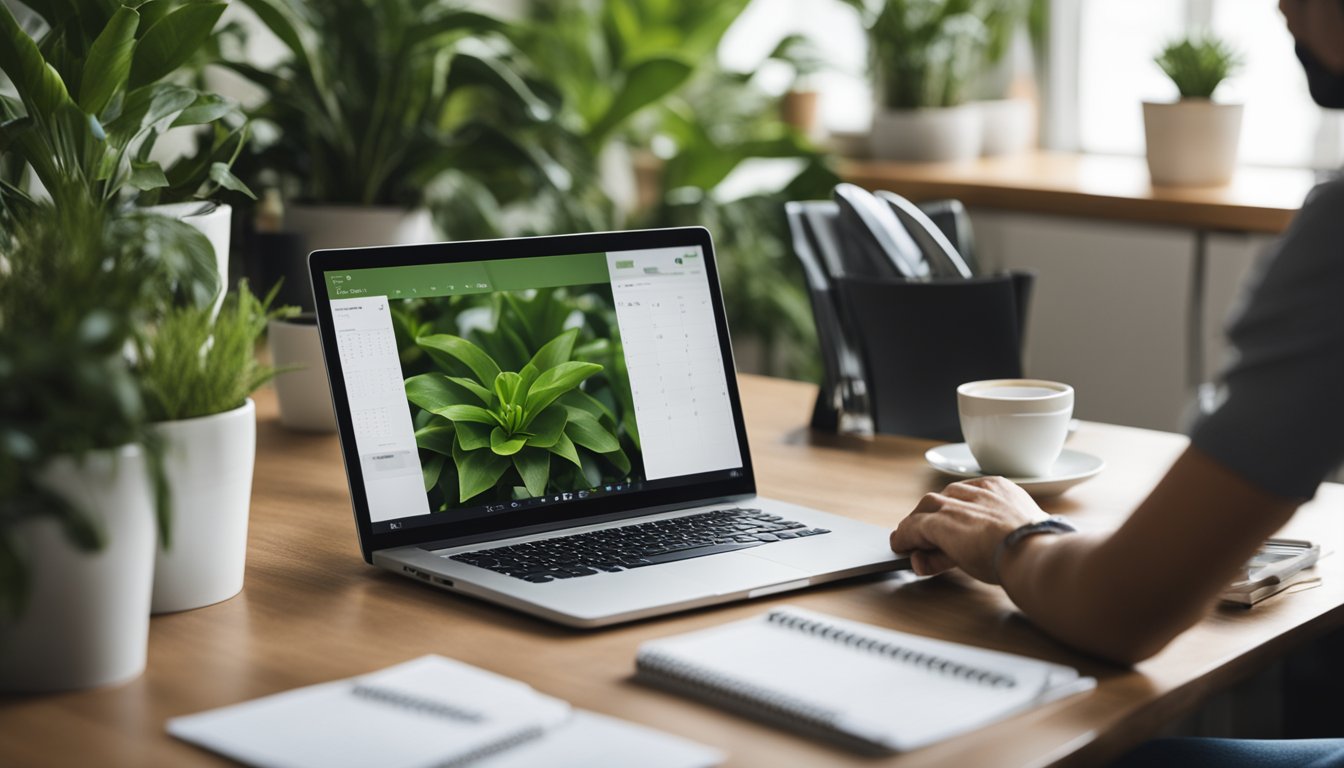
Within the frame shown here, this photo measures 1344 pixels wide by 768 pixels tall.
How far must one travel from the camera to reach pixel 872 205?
1.71 m

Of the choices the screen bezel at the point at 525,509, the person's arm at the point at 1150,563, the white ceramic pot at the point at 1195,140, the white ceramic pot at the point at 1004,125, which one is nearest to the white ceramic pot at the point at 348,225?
the screen bezel at the point at 525,509

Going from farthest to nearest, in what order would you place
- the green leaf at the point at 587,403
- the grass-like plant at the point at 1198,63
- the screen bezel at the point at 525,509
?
1. the grass-like plant at the point at 1198,63
2. the green leaf at the point at 587,403
3. the screen bezel at the point at 525,509

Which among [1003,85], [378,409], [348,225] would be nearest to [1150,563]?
[378,409]

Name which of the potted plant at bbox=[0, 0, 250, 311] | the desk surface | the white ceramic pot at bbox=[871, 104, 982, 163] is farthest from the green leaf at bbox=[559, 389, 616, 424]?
the white ceramic pot at bbox=[871, 104, 982, 163]

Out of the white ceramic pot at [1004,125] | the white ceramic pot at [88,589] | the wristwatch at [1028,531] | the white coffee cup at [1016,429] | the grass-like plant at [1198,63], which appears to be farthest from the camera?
the white ceramic pot at [1004,125]

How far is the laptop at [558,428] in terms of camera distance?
1185 mm

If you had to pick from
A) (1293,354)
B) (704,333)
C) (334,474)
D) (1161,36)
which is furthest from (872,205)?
(1161,36)

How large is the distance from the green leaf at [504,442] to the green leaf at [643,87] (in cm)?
176

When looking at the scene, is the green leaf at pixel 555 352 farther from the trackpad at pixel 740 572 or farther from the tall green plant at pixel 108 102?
the tall green plant at pixel 108 102

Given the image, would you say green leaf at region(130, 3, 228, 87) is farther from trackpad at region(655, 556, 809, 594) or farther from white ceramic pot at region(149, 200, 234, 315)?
trackpad at region(655, 556, 809, 594)

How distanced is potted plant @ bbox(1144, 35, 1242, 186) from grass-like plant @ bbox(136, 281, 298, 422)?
2.12m

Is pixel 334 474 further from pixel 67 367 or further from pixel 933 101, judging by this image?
pixel 933 101

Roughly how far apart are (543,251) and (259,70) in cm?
109

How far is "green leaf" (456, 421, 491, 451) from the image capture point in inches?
49.5
